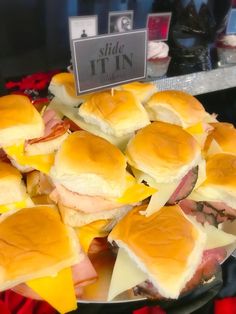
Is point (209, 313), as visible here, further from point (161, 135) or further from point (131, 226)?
point (161, 135)

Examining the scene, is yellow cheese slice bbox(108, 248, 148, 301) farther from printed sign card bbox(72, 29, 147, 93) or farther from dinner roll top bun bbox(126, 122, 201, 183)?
printed sign card bbox(72, 29, 147, 93)

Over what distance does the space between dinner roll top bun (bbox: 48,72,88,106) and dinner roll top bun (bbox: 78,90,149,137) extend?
7cm

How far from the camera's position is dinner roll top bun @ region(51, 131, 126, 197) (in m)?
0.78

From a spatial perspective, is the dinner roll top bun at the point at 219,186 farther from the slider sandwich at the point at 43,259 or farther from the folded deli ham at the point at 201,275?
the slider sandwich at the point at 43,259

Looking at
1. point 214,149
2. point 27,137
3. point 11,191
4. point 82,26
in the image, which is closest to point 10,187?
point 11,191

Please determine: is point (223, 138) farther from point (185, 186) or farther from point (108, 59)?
point (108, 59)

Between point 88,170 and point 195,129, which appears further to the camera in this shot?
point 195,129

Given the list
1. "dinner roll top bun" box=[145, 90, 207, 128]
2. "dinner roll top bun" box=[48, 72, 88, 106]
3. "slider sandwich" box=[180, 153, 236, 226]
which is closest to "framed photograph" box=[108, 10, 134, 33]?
"dinner roll top bun" box=[48, 72, 88, 106]

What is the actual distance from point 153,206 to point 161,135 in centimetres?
17

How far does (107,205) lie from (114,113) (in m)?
0.25

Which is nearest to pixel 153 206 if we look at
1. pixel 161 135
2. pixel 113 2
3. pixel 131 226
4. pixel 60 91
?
pixel 131 226

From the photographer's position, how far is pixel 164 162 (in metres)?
0.84

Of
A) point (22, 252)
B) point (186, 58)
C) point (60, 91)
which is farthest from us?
point (186, 58)

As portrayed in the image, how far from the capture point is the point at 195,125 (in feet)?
3.43
